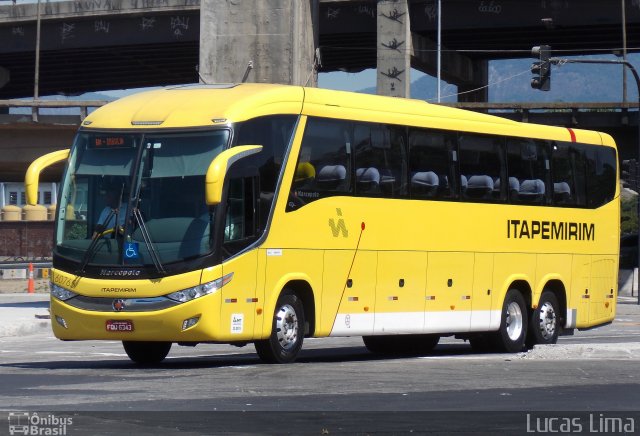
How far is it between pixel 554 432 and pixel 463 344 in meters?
15.6

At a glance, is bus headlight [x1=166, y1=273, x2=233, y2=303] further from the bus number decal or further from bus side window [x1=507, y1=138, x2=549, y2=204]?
bus side window [x1=507, y1=138, x2=549, y2=204]

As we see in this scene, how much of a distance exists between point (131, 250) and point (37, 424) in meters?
6.77

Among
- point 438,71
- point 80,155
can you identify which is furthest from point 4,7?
point 80,155

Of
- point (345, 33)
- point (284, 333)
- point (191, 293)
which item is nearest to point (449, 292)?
point (284, 333)

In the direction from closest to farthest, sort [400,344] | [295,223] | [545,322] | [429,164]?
[295,223] → [429,164] → [400,344] → [545,322]

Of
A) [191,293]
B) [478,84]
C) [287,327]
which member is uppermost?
[478,84]

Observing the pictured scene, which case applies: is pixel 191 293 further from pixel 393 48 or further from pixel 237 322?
pixel 393 48

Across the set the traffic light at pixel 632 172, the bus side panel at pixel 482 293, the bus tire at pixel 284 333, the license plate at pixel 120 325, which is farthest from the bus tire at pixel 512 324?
the traffic light at pixel 632 172

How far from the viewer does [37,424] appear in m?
10.8

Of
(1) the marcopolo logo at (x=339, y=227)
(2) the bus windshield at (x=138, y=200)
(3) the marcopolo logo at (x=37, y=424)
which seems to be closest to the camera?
(3) the marcopolo logo at (x=37, y=424)

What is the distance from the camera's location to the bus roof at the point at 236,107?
1792 cm

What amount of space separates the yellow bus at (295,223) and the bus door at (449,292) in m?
0.03

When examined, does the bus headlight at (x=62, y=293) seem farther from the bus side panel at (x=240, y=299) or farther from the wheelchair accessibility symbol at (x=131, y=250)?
the bus side panel at (x=240, y=299)

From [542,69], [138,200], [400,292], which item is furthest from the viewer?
[542,69]
